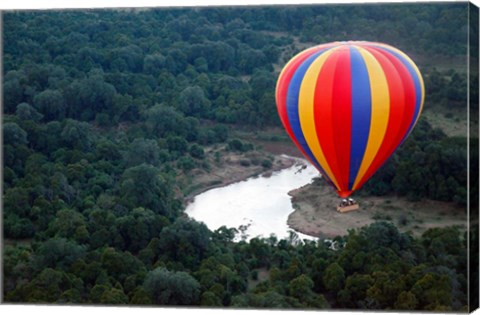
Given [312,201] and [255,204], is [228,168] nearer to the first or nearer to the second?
[255,204]

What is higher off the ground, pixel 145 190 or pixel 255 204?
pixel 145 190

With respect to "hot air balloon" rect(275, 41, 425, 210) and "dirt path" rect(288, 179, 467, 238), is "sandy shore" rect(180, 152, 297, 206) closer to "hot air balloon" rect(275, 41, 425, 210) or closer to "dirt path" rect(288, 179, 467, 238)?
"dirt path" rect(288, 179, 467, 238)

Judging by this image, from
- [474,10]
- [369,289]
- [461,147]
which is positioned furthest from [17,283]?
[461,147]

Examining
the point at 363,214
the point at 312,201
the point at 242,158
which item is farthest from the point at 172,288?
the point at 242,158

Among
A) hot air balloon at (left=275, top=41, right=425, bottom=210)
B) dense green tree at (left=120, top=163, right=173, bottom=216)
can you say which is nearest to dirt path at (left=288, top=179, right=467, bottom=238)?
dense green tree at (left=120, top=163, right=173, bottom=216)

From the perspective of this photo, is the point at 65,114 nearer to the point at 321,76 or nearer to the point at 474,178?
the point at 321,76

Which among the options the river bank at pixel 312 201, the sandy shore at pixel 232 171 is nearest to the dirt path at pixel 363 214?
the river bank at pixel 312 201

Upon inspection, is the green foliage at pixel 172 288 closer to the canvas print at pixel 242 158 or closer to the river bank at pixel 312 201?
the canvas print at pixel 242 158
